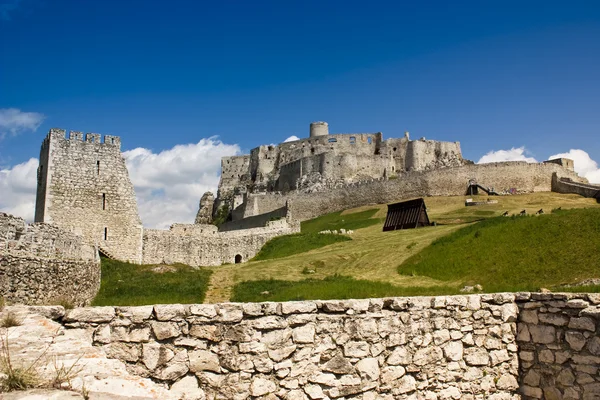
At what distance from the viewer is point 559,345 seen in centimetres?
818

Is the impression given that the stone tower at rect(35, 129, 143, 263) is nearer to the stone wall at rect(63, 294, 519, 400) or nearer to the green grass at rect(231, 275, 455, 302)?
the green grass at rect(231, 275, 455, 302)

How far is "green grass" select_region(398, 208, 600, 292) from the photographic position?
20.7 meters

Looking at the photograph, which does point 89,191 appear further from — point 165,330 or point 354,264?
point 165,330

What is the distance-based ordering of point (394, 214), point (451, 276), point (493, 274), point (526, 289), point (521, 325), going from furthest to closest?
point (394, 214), point (451, 276), point (493, 274), point (526, 289), point (521, 325)

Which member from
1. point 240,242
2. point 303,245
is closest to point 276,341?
point 303,245

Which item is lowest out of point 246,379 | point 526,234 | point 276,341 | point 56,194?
point 246,379

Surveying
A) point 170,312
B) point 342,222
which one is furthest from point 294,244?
point 170,312

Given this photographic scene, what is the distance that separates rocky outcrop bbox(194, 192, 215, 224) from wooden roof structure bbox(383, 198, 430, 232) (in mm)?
56507

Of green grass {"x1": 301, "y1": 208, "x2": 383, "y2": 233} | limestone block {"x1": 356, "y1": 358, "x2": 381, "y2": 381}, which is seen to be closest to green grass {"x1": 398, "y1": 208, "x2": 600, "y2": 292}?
limestone block {"x1": 356, "y1": 358, "x2": 381, "y2": 381}

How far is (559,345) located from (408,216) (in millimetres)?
34453

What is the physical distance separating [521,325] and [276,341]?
467cm

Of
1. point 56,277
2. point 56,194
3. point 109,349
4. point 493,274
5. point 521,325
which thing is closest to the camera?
point 109,349

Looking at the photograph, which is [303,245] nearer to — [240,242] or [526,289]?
[240,242]

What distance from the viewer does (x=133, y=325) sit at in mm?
6047
